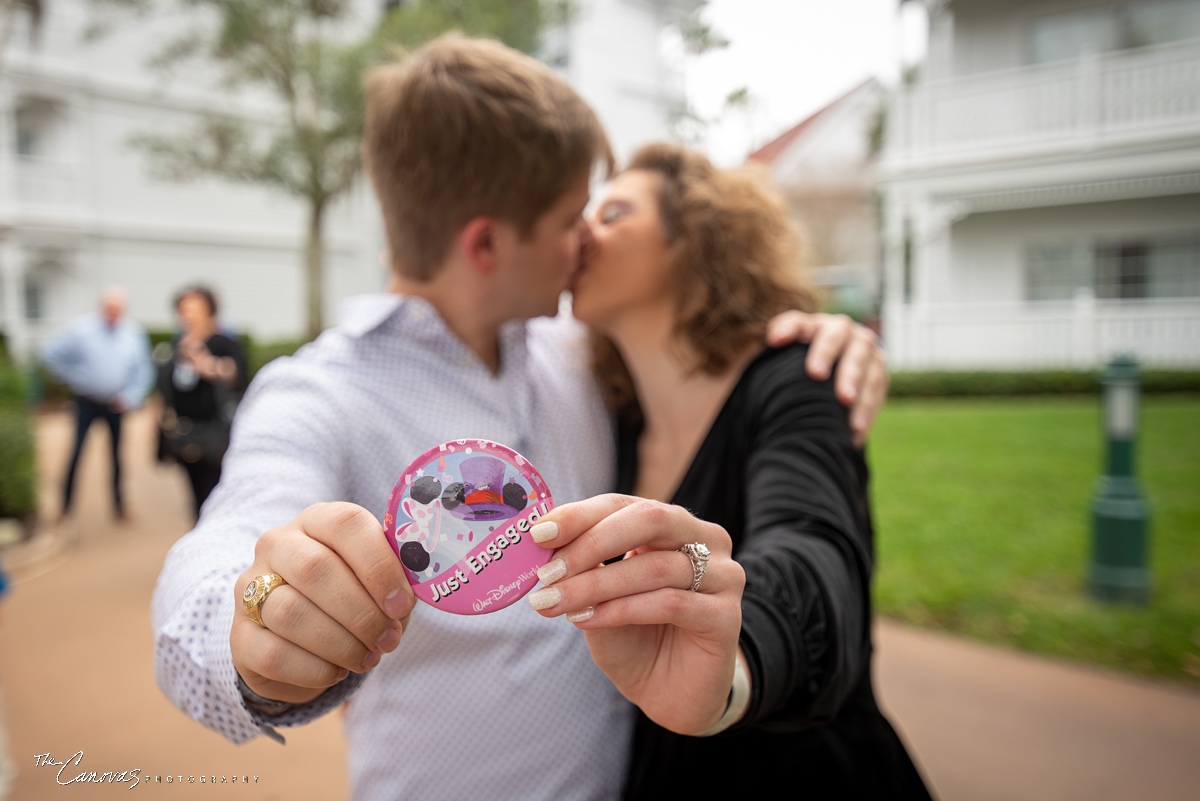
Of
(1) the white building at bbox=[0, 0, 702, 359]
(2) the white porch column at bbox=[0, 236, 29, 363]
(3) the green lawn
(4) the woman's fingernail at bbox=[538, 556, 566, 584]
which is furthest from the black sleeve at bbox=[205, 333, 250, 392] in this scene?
(2) the white porch column at bbox=[0, 236, 29, 363]

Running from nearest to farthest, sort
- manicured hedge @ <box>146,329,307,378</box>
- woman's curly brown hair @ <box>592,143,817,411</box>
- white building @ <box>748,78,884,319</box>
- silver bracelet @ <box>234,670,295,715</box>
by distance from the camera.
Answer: silver bracelet @ <box>234,670,295,715</box>
woman's curly brown hair @ <box>592,143,817,411</box>
white building @ <box>748,78,884,319</box>
manicured hedge @ <box>146,329,307,378</box>

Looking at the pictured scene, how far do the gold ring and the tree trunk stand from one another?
10180 mm

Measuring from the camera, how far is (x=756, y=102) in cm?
151

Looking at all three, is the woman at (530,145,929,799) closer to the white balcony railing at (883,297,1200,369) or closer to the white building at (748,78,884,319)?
the white building at (748,78,884,319)

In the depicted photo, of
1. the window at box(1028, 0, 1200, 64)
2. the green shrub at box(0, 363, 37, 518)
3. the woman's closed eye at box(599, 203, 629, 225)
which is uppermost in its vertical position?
the window at box(1028, 0, 1200, 64)

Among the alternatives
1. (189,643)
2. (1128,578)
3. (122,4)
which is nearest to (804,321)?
(189,643)

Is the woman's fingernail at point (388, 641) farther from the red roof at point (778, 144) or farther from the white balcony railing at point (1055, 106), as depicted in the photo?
the white balcony railing at point (1055, 106)

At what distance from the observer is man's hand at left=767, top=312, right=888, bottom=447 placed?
130cm

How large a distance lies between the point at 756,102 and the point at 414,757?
1.29m

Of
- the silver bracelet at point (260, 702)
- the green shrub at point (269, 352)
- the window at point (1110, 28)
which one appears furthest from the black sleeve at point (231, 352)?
the green shrub at point (269, 352)

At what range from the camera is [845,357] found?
1.35 metres

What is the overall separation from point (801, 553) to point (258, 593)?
62cm

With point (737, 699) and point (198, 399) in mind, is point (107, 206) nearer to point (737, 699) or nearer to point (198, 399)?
point (198, 399)

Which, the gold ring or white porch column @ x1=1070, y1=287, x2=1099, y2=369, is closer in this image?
the gold ring
